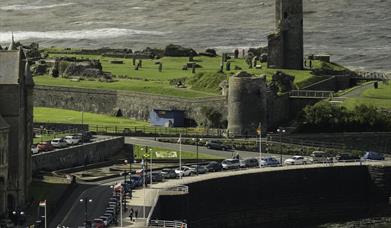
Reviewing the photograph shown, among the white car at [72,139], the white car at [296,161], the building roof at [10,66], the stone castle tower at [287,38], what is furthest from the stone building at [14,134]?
the stone castle tower at [287,38]

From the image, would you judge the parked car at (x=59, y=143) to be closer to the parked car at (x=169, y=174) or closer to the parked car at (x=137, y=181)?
the parked car at (x=169, y=174)

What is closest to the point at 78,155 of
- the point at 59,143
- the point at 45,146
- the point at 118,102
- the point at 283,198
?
the point at 59,143

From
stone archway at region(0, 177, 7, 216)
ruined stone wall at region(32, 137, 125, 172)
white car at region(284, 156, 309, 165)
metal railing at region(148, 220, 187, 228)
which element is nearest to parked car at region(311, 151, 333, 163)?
white car at region(284, 156, 309, 165)

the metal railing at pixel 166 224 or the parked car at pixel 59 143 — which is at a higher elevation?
the parked car at pixel 59 143

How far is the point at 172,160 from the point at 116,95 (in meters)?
24.6

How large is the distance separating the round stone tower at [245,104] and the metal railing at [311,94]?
8.48 metres

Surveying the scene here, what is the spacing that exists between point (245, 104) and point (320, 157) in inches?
Result: 336

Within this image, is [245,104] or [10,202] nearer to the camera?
[10,202]

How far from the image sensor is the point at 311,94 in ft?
459

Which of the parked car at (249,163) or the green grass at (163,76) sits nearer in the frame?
the parked car at (249,163)

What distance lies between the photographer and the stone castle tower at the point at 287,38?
15100 centimetres

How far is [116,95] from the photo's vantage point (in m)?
143

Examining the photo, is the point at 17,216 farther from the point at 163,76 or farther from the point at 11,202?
the point at 163,76

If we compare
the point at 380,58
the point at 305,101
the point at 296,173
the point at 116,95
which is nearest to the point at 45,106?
the point at 116,95
